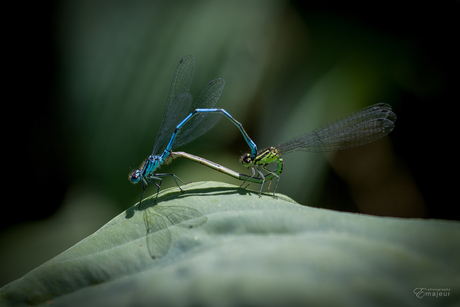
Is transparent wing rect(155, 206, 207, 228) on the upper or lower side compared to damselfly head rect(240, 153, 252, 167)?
upper

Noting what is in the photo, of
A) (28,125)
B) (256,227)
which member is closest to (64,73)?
(28,125)

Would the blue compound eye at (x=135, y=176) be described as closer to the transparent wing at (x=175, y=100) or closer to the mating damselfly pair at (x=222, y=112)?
the mating damselfly pair at (x=222, y=112)

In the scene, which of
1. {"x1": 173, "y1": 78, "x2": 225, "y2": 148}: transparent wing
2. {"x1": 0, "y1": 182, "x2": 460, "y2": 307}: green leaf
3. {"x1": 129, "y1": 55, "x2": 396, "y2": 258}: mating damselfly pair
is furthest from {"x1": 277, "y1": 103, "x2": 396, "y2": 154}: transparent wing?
{"x1": 0, "y1": 182, "x2": 460, "y2": 307}: green leaf

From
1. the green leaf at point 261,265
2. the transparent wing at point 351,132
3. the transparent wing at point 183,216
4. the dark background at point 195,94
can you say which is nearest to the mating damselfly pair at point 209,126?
the transparent wing at point 351,132

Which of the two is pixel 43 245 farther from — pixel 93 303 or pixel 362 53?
pixel 362 53

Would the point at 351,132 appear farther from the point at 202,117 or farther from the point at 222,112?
the point at 202,117

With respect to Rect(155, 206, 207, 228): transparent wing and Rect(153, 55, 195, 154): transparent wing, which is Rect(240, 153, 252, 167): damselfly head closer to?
Rect(153, 55, 195, 154): transparent wing
